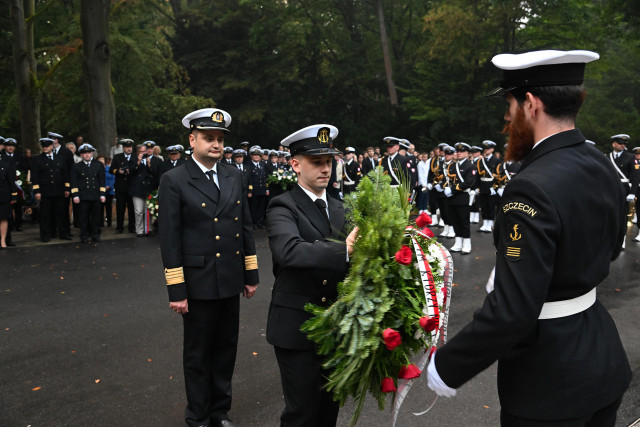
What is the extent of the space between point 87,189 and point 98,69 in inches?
210

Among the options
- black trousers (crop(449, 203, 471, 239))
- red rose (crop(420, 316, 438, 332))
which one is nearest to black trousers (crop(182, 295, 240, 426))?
red rose (crop(420, 316, 438, 332))

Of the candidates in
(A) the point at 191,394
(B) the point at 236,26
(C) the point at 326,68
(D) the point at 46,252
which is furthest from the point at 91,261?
(C) the point at 326,68

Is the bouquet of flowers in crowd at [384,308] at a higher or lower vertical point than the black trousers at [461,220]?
higher

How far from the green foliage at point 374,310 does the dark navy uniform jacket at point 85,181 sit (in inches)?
446

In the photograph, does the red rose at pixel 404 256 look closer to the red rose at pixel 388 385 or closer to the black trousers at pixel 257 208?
the red rose at pixel 388 385

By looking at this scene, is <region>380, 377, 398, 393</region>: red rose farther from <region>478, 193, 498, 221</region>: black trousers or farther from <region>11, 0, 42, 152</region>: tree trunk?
<region>11, 0, 42, 152</region>: tree trunk

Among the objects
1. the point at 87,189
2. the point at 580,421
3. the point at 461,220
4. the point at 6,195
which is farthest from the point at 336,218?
the point at 87,189

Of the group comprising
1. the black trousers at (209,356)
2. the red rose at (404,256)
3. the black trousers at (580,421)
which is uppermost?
the red rose at (404,256)

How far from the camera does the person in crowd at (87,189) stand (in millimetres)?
12398

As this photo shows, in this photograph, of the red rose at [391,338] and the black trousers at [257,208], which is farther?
the black trousers at [257,208]

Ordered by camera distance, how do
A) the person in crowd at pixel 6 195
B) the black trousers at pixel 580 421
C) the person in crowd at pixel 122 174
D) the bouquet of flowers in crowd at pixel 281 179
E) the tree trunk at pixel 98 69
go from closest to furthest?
the black trousers at pixel 580 421, the person in crowd at pixel 6 195, the person in crowd at pixel 122 174, the tree trunk at pixel 98 69, the bouquet of flowers in crowd at pixel 281 179

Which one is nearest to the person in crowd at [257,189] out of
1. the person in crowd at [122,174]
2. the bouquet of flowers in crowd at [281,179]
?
the bouquet of flowers in crowd at [281,179]

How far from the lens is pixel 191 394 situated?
392 centimetres

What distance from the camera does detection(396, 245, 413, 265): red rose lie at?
2.33 m
